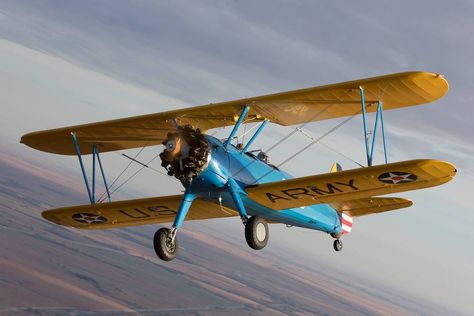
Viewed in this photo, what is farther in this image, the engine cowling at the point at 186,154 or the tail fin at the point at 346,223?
the tail fin at the point at 346,223

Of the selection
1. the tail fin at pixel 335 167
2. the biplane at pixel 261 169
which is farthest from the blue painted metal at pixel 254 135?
the tail fin at pixel 335 167

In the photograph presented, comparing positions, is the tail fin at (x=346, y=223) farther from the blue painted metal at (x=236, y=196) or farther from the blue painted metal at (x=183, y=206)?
the blue painted metal at (x=183, y=206)

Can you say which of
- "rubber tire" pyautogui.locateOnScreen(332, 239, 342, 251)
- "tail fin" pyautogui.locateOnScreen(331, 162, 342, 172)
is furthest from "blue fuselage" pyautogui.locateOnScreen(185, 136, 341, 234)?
"tail fin" pyautogui.locateOnScreen(331, 162, 342, 172)

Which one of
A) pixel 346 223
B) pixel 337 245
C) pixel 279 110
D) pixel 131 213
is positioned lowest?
pixel 131 213

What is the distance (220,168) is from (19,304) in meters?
195

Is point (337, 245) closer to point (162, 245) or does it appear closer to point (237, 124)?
point (237, 124)

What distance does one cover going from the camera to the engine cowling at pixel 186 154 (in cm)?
1395

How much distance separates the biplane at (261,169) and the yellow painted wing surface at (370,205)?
0.03m

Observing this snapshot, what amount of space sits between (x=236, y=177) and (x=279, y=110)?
2.50 metres

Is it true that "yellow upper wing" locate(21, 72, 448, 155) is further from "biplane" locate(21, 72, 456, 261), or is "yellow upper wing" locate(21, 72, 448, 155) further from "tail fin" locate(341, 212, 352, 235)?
"tail fin" locate(341, 212, 352, 235)

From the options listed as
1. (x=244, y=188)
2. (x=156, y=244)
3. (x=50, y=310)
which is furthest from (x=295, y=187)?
(x=50, y=310)

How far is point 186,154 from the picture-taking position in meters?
14.0

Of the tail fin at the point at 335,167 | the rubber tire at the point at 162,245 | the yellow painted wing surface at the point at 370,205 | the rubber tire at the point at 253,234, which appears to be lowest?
the rubber tire at the point at 162,245

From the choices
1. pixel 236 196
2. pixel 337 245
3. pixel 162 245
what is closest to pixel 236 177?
pixel 236 196
